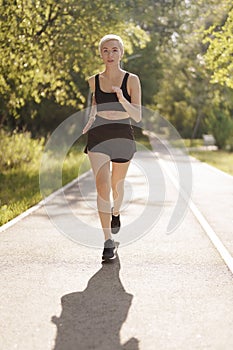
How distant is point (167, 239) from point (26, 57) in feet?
24.6

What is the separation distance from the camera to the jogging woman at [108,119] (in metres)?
6.22

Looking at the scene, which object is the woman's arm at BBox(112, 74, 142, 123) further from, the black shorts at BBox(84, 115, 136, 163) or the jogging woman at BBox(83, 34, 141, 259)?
the black shorts at BBox(84, 115, 136, 163)

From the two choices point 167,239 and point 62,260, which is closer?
point 62,260

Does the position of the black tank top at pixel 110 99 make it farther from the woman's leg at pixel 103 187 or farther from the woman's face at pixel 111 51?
the woman's leg at pixel 103 187

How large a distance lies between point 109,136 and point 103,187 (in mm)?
537

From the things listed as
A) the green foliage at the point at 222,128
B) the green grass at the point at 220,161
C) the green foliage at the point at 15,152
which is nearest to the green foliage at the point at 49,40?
the green foliage at the point at 15,152

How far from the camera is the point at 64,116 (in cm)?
3744

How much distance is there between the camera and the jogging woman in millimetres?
6219

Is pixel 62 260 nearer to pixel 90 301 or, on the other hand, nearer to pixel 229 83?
pixel 90 301

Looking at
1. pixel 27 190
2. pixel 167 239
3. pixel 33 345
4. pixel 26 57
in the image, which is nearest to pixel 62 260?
pixel 167 239

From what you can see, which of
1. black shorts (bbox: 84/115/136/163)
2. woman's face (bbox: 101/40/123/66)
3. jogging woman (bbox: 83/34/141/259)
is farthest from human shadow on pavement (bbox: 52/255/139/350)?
woman's face (bbox: 101/40/123/66)

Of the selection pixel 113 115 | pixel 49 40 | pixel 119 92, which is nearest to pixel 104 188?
pixel 113 115

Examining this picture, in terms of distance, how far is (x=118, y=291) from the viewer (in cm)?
518

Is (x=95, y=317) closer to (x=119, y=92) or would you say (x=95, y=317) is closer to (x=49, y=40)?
(x=119, y=92)
